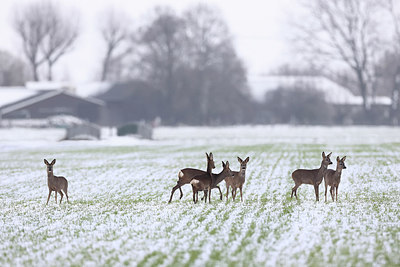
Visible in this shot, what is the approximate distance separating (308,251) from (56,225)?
4.43 metres

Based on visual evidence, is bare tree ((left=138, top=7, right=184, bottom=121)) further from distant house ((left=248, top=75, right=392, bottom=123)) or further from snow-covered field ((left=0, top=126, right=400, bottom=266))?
snow-covered field ((left=0, top=126, right=400, bottom=266))

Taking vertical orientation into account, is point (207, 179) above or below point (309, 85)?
below

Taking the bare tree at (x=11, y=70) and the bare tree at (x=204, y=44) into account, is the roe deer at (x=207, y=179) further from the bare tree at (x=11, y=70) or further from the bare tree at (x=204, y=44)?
the bare tree at (x=11, y=70)

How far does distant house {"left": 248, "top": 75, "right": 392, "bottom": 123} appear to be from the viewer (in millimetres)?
95250

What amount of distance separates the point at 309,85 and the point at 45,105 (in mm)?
35115

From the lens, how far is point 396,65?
280 feet

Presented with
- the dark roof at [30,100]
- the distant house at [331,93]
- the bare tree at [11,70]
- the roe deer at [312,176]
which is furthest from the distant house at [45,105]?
the roe deer at [312,176]

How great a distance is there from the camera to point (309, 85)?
96.8 metres

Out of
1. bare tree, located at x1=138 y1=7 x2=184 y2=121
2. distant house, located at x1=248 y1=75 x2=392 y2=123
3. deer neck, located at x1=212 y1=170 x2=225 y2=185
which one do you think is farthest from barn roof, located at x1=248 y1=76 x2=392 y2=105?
deer neck, located at x1=212 y1=170 x2=225 y2=185

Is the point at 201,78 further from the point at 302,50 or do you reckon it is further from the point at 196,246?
the point at 196,246

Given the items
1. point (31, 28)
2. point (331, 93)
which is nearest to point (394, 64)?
point (331, 93)

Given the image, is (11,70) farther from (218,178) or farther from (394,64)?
(218,178)

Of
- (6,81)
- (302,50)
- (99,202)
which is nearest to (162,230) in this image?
(99,202)

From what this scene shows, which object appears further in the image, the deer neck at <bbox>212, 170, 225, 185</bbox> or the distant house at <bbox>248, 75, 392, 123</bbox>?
the distant house at <bbox>248, 75, 392, 123</bbox>
